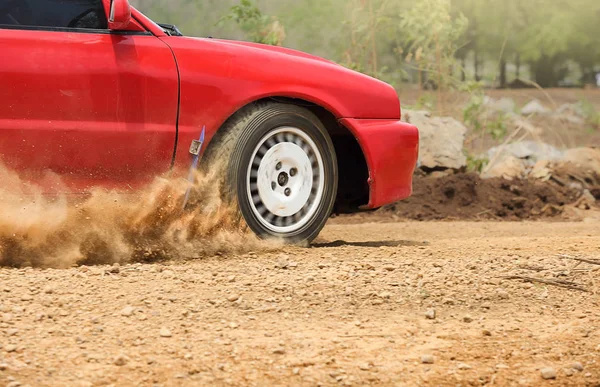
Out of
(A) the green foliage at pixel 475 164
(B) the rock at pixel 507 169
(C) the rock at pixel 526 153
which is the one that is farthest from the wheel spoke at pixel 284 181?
(C) the rock at pixel 526 153

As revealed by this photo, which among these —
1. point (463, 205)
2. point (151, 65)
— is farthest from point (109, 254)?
point (463, 205)

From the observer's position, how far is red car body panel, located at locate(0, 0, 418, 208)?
5.61 m

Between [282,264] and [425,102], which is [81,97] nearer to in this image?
[282,264]

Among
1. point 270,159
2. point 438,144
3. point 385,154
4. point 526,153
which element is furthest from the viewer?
point 526,153

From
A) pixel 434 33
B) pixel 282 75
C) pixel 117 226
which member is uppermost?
pixel 434 33

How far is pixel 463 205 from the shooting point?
10.5 metres

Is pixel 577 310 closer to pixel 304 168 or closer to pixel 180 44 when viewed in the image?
pixel 304 168

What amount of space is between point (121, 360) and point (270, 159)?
8.51 feet

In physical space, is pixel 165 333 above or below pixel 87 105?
below

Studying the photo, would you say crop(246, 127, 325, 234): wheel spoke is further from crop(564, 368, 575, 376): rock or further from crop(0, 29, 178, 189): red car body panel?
crop(564, 368, 575, 376): rock

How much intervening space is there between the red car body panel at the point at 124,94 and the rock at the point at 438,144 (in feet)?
15.9

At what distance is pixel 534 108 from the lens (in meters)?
17.6

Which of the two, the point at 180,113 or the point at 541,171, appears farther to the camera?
the point at 541,171

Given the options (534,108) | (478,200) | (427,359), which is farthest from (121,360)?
(534,108)
